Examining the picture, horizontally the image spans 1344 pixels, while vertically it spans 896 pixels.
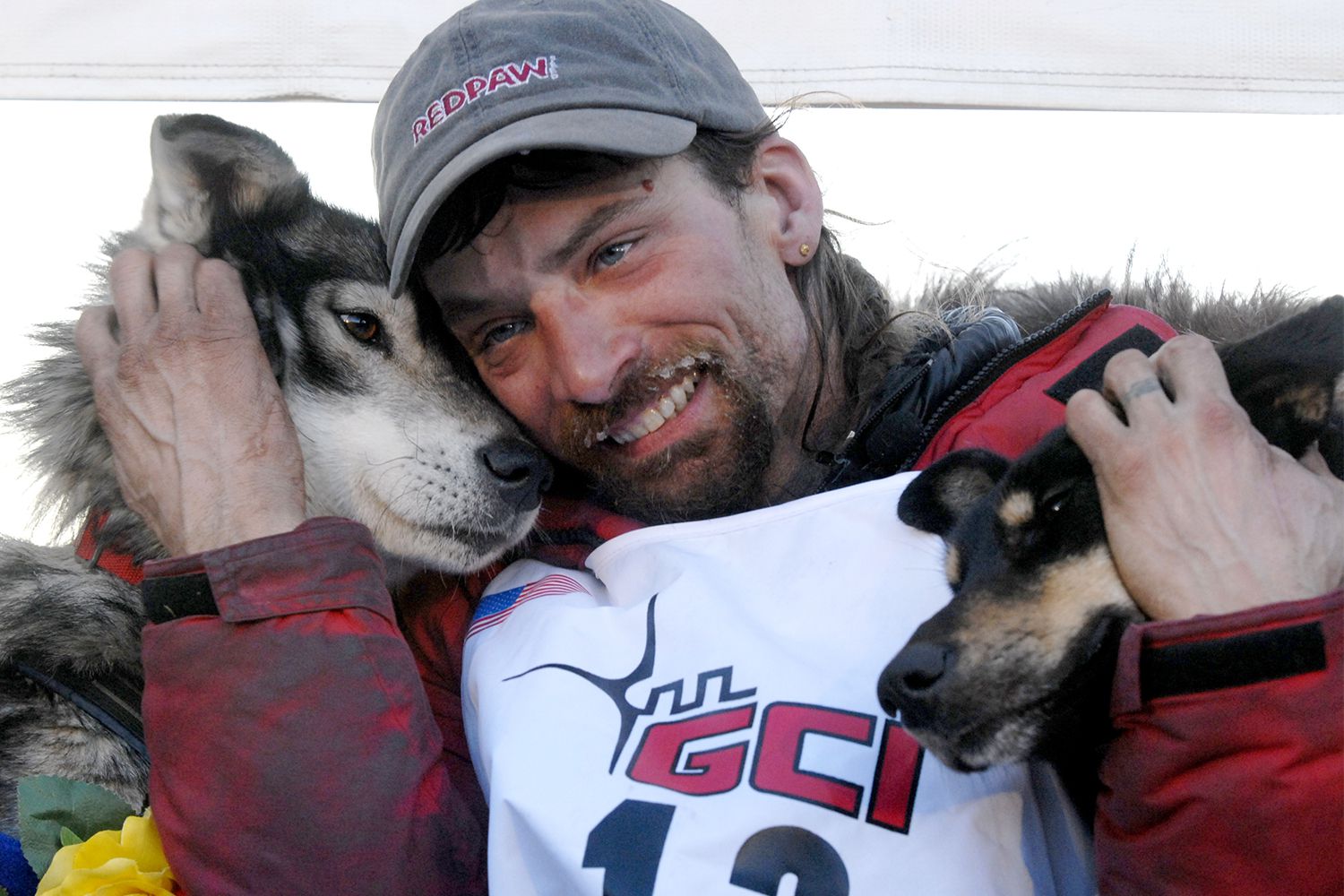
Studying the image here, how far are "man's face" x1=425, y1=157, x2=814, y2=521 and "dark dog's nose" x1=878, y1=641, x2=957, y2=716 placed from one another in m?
0.85

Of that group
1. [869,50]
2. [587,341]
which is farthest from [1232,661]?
[869,50]

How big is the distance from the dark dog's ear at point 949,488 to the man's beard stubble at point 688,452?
57 centimetres

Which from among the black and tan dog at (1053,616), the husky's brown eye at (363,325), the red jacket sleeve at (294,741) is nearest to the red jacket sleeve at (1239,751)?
the black and tan dog at (1053,616)

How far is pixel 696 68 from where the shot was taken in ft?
7.75

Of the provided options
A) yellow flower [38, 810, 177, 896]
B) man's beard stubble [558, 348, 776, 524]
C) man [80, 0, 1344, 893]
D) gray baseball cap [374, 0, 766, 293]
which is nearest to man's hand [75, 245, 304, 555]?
man [80, 0, 1344, 893]

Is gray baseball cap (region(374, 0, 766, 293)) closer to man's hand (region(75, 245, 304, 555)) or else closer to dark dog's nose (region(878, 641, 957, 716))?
man's hand (region(75, 245, 304, 555))

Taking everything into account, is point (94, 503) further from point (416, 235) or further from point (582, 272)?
point (582, 272)

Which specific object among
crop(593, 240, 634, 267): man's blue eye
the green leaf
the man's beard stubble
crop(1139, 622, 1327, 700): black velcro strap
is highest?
crop(593, 240, 634, 267): man's blue eye

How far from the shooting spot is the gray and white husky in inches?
91.0

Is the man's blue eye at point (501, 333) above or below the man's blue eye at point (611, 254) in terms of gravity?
below

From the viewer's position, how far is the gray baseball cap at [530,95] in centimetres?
211

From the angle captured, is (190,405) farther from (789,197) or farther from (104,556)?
(789,197)

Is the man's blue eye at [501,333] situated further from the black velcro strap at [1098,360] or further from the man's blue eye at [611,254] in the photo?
the black velcro strap at [1098,360]

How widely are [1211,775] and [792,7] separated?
5.88 feet
